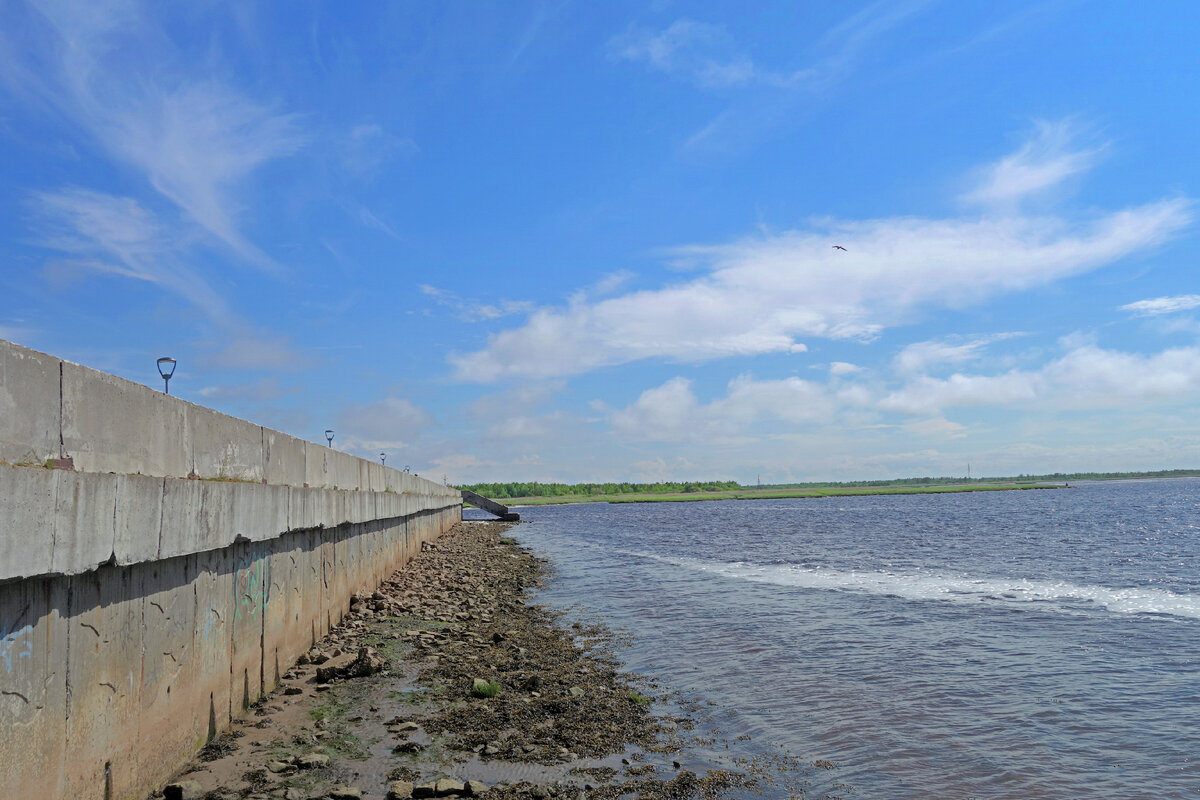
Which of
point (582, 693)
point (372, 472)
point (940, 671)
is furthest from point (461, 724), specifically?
point (372, 472)

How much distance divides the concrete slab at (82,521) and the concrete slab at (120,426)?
55 cm

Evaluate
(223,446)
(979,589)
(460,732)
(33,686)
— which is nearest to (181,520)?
(33,686)

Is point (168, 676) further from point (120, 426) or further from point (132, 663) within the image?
point (120, 426)

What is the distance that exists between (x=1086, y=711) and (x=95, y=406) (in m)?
12.0

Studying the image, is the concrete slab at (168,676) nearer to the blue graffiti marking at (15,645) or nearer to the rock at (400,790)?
the blue graffiti marking at (15,645)

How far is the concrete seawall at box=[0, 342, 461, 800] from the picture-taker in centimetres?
484

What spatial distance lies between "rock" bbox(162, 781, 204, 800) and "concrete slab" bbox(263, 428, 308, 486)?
4.94 m

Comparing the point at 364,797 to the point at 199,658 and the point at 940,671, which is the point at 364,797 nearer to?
the point at 199,658

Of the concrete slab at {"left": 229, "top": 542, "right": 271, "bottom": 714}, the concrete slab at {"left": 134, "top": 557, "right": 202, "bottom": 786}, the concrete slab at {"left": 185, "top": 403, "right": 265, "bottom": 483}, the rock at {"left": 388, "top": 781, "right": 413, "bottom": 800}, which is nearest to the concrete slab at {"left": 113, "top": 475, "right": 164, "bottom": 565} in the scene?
the concrete slab at {"left": 134, "top": 557, "right": 202, "bottom": 786}

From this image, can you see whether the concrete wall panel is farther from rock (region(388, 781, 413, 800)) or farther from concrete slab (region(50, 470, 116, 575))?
rock (region(388, 781, 413, 800))

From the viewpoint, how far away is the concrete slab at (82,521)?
16.5 ft

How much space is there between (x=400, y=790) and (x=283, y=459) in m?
6.30

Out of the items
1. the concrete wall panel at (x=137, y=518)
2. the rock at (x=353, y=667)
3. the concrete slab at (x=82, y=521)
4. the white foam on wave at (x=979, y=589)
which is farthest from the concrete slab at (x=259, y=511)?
the white foam on wave at (x=979, y=589)

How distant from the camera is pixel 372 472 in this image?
21.4 m
